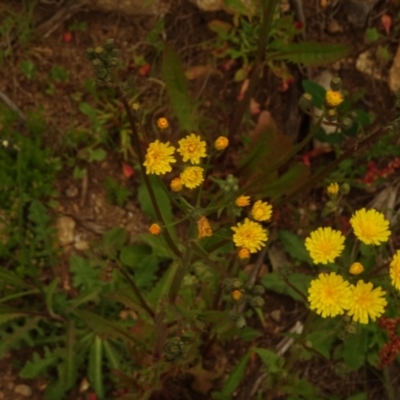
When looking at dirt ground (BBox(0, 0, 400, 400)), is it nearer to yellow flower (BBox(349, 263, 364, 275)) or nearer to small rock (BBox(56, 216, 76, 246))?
small rock (BBox(56, 216, 76, 246))

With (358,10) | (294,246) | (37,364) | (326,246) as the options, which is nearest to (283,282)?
(294,246)

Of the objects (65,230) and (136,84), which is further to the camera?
(136,84)

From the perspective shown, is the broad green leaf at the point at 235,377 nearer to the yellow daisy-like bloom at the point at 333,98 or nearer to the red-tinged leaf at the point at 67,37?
the yellow daisy-like bloom at the point at 333,98

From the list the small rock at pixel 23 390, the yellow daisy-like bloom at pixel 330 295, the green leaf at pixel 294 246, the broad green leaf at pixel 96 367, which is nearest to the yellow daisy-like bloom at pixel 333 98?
the yellow daisy-like bloom at pixel 330 295

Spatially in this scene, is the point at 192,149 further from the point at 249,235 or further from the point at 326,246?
the point at 326,246

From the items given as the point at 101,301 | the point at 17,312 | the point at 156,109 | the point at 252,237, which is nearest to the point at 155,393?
the point at 101,301

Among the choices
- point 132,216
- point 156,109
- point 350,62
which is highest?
point 350,62

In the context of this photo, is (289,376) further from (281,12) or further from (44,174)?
(281,12)
